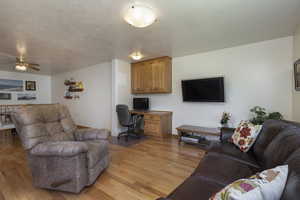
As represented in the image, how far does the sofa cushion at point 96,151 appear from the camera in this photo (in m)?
1.81

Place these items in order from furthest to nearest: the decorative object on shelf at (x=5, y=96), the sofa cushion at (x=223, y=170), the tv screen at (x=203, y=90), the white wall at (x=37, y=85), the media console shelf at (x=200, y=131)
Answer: the white wall at (x=37, y=85) → the decorative object on shelf at (x=5, y=96) → the tv screen at (x=203, y=90) → the media console shelf at (x=200, y=131) → the sofa cushion at (x=223, y=170)

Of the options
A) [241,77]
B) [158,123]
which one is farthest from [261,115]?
[158,123]

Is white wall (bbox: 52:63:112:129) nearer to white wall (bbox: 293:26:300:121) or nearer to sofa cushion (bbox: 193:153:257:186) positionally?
sofa cushion (bbox: 193:153:257:186)

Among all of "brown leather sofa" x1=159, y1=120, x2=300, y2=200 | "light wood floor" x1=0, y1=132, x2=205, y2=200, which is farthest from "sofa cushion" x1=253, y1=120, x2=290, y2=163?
"light wood floor" x1=0, y1=132, x2=205, y2=200

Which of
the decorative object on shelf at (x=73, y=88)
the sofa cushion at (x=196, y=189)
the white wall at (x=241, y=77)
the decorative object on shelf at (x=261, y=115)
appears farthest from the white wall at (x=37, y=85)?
the decorative object on shelf at (x=261, y=115)

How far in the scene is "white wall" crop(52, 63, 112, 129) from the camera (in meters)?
4.88

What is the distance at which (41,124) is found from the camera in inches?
77.8

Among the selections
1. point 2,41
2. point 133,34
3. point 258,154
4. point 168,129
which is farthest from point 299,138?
point 2,41

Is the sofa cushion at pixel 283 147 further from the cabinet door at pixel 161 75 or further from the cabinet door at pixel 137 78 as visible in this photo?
the cabinet door at pixel 137 78

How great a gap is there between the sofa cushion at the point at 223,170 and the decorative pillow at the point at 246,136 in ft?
1.45

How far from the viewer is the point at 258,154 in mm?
1659

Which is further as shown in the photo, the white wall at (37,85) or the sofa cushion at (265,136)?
the white wall at (37,85)

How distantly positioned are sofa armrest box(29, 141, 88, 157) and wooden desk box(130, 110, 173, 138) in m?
2.51

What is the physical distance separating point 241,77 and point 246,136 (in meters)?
1.90
